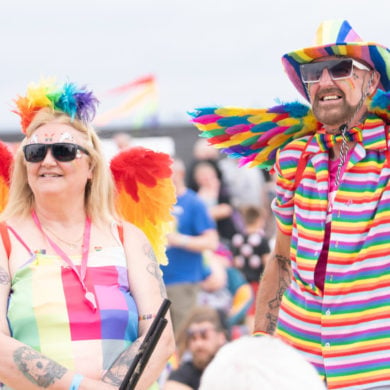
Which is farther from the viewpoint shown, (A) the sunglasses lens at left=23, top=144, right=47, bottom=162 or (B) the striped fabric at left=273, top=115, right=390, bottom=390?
(A) the sunglasses lens at left=23, top=144, right=47, bottom=162

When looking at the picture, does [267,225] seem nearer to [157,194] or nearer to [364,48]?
[157,194]

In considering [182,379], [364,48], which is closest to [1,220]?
[364,48]

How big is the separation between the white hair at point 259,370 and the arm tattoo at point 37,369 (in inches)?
65.4

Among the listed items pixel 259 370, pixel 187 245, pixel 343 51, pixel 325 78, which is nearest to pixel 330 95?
pixel 325 78

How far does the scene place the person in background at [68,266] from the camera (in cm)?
403

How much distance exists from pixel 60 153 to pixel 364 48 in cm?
127

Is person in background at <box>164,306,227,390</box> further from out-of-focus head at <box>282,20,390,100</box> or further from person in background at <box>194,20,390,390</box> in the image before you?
out-of-focus head at <box>282,20,390,100</box>

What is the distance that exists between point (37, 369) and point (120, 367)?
0.32 meters

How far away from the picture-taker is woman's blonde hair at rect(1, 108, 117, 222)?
14.5 feet

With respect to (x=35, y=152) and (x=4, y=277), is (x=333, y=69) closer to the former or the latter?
(x=35, y=152)

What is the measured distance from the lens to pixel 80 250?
169 inches

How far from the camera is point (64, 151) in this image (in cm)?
436

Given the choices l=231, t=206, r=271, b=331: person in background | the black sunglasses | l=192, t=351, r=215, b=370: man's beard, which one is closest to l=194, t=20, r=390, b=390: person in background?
the black sunglasses

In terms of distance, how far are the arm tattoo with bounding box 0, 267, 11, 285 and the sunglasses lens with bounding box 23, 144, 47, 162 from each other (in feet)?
1.56
